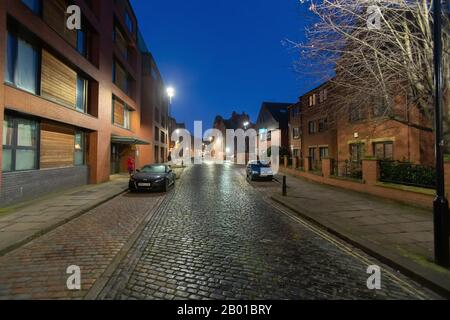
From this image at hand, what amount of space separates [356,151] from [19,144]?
19783 millimetres

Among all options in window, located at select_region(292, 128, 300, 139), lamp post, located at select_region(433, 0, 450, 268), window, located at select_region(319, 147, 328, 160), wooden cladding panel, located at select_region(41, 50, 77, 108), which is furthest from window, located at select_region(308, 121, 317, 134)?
lamp post, located at select_region(433, 0, 450, 268)

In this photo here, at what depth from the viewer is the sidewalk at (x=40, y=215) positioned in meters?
5.92

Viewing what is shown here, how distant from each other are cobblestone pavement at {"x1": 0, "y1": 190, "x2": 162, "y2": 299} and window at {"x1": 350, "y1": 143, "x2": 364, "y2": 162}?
1592 cm

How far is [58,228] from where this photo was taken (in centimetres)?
697

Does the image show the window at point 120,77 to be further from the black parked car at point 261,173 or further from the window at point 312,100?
the window at point 312,100

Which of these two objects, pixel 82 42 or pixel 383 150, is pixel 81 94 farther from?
pixel 383 150

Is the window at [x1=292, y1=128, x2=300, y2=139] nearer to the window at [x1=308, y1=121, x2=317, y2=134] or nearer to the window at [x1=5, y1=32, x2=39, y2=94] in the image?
the window at [x1=308, y1=121, x2=317, y2=134]

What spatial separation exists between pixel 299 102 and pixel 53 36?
25.1 m

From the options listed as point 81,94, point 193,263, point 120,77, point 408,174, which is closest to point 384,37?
point 408,174

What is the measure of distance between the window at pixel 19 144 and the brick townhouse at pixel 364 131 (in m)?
12.6

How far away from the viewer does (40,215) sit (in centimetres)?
798

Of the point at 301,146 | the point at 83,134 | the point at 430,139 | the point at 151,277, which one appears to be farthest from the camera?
the point at 301,146

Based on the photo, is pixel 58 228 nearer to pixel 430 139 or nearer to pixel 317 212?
pixel 317 212
